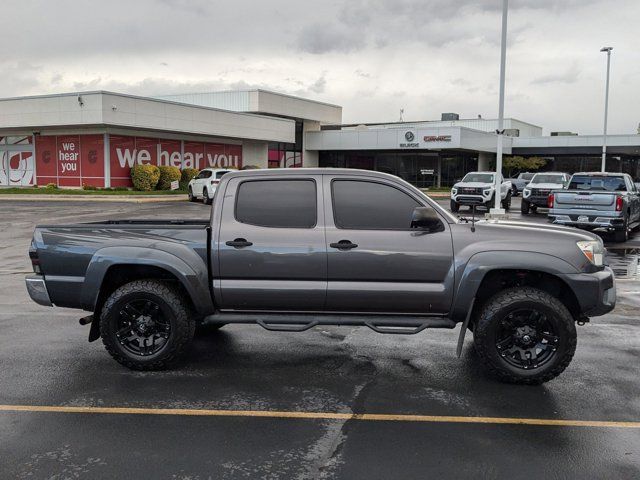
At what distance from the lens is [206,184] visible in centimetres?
3111

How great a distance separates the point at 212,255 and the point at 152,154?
114 ft

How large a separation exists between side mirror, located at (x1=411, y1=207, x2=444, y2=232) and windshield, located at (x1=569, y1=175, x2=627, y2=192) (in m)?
13.9

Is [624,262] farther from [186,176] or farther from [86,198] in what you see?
[186,176]

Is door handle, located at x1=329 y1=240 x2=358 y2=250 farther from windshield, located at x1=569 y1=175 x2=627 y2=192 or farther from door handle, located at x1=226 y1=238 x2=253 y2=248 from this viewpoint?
windshield, located at x1=569 y1=175 x2=627 y2=192

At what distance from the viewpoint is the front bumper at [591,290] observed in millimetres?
5566

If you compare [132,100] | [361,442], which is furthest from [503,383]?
[132,100]

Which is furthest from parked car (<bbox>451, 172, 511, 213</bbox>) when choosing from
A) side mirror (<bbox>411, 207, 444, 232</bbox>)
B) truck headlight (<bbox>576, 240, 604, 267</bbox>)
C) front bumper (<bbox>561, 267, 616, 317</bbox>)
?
side mirror (<bbox>411, 207, 444, 232</bbox>)

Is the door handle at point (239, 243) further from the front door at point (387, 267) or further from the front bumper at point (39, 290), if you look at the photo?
the front bumper at point (39, 290)

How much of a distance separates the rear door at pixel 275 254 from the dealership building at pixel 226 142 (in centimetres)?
3000

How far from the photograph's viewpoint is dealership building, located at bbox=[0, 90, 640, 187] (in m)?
35.8

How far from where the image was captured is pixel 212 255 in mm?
5773

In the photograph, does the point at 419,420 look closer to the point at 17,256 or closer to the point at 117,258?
the point at 117,258

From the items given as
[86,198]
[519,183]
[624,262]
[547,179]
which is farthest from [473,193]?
[519,183]

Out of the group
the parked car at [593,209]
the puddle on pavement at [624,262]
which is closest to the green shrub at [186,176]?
the parked car at [593,209]
